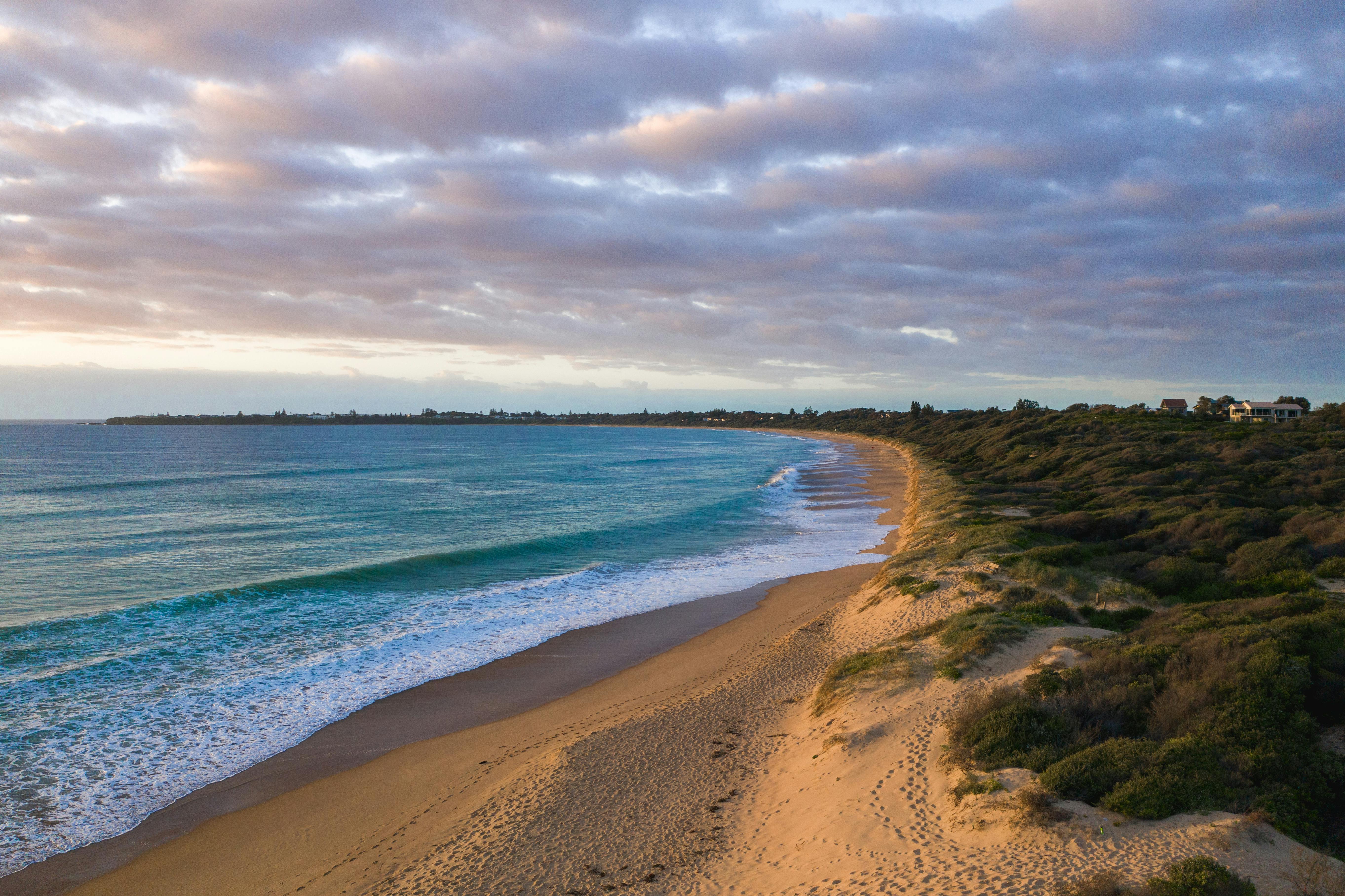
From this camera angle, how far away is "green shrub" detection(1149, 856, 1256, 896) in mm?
5012

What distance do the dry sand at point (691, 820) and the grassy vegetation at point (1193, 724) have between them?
1.04 ft

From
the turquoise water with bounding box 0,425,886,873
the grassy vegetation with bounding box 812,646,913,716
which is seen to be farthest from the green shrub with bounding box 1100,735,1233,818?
the turquoise water with bounding box 0,425,886,873

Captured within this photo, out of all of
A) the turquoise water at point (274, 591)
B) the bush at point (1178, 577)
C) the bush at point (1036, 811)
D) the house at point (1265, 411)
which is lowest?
the turquoise water at point (274, 591)

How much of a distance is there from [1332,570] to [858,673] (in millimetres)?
10432

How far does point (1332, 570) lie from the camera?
44.0ft

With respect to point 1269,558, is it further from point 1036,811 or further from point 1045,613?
point 1036,811

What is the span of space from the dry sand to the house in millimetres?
90390

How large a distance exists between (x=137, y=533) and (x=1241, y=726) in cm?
3740

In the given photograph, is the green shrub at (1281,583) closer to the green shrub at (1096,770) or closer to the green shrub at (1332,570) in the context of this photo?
the green shrub at (1332,570)

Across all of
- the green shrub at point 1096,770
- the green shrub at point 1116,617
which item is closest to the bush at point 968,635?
the green shrub at point 1116,617

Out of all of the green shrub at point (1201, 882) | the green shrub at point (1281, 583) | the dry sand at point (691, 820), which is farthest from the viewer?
the green shrub at point (1281, 583)

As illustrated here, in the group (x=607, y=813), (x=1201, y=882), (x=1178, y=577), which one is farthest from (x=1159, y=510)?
(x=607, y=813)

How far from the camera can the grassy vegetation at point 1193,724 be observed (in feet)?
20.3

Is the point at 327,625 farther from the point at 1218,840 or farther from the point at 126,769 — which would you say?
the point at 1218,840
